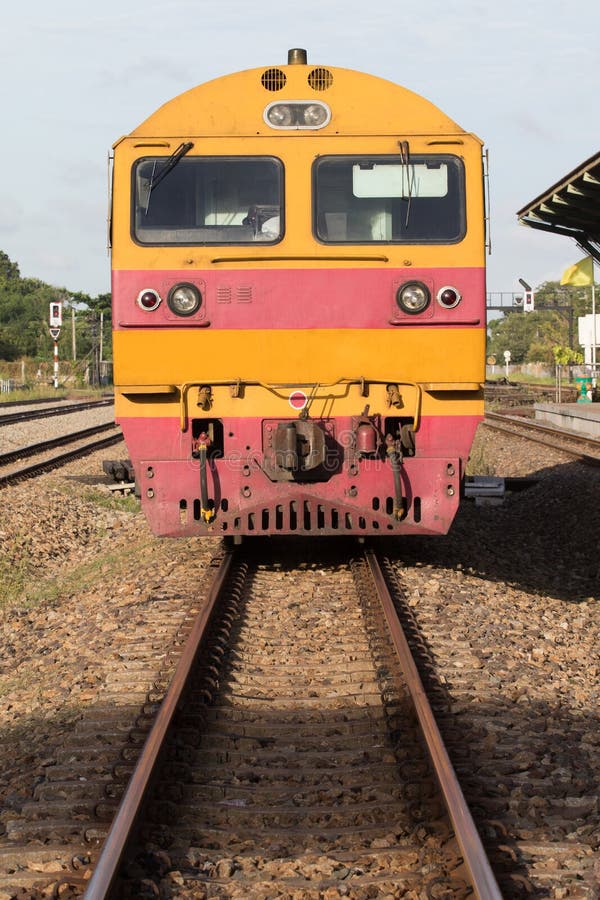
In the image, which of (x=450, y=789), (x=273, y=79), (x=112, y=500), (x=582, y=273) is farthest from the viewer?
(x=582, y=273)

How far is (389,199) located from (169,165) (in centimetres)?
155

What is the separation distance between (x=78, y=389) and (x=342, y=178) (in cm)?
5091

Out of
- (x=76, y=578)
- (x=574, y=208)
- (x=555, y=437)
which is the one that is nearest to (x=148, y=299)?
(x=76, y=578)

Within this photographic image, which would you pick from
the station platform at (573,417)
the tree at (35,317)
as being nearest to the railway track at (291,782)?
the station platform at (573,417)

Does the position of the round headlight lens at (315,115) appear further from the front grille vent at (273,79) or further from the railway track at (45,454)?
the railway track at (45,454)

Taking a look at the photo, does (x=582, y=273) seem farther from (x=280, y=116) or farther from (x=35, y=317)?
(x=35, y=317)

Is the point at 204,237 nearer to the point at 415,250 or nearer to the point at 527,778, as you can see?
the point at 415,250

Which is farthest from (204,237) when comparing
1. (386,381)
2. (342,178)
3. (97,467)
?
(97,467)

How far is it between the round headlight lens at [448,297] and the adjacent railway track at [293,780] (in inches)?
91.5

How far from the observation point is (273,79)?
758 centimetres

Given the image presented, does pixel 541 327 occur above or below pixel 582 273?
above

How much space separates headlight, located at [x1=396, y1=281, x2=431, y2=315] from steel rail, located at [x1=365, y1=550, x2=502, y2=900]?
8.03 feet

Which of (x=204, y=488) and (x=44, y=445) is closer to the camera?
(x=204, y=488)

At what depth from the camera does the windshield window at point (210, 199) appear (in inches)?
293
